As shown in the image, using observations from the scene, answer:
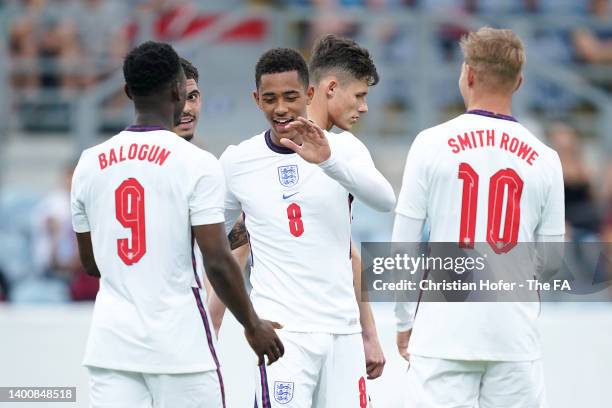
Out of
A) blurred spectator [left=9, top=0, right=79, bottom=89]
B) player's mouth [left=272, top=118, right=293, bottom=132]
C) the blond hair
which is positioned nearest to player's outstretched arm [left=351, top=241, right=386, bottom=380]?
player's mouth [left=272, top=118, right=293, bottom=132]

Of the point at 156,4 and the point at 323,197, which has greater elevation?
the point at 156,4

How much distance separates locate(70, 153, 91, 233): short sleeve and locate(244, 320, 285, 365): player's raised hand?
0.79 meters

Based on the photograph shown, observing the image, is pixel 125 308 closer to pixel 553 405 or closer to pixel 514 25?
pixel 553 405

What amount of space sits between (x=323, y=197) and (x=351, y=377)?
31.9 inches

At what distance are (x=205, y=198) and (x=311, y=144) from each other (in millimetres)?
584

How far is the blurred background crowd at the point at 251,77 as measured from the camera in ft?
39.5

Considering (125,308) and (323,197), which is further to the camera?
(323,197)

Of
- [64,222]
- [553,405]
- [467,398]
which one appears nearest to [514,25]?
[64,222]

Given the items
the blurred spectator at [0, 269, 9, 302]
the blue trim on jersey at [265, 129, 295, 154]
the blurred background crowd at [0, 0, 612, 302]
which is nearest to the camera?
the blue trim on jersey at [265, 129, 295, 154]

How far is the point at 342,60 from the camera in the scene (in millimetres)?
5773

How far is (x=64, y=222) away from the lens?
37.0 feet

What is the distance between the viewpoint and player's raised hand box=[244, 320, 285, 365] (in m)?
4.82

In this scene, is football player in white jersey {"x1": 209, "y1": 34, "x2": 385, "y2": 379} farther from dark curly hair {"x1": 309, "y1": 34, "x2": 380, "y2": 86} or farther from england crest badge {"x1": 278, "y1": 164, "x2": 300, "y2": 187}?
england crest badge {"x1": 278, "y1": 164, "x2": 300, "y2": 187}

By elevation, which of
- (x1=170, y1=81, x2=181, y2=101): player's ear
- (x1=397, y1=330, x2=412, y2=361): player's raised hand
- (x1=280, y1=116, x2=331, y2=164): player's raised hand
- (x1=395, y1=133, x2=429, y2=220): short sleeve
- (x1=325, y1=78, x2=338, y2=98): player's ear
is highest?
(x1=325, y1=78, x2=338, y2=98): player's ear
